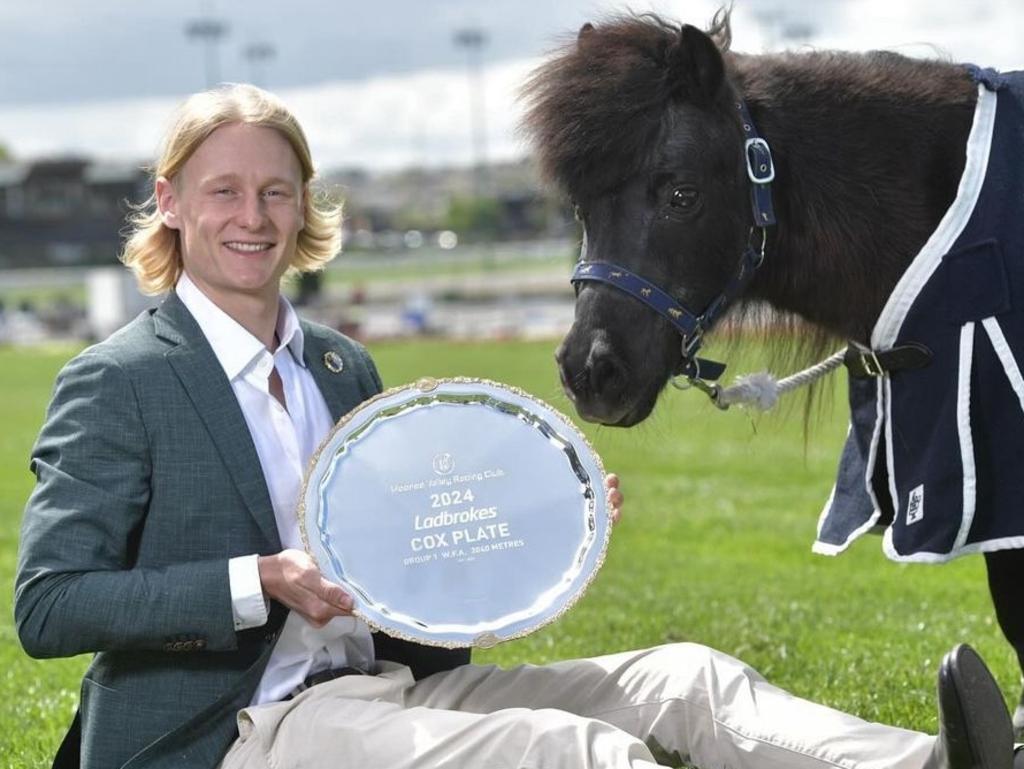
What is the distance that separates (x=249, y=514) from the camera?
120 inches

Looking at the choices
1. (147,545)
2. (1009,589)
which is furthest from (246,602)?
(1009,589)

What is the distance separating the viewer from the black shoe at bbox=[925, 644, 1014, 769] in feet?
8.69

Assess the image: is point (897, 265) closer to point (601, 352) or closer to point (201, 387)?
point (601, 352)

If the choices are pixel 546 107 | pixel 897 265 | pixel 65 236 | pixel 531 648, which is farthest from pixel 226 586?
pixel 65 236

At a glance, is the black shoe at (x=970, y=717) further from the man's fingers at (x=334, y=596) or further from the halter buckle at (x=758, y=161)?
the halter buckle at (x=758, y=161)

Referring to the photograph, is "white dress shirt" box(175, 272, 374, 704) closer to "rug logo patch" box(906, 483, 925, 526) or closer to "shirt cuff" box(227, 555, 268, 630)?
"shirt cuff" box(227, 555, 268, 630)

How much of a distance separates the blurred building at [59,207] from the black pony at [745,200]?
84.0 meters

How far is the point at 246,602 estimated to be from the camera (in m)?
2.89

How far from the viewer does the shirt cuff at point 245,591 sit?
9.46 feet

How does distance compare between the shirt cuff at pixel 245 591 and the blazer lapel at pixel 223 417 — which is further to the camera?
the blazer lapel at pixel 223 417

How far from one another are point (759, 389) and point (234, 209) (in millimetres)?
1559

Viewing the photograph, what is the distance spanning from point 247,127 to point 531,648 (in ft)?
9.55

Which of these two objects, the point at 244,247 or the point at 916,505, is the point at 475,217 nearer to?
the point at 916,505

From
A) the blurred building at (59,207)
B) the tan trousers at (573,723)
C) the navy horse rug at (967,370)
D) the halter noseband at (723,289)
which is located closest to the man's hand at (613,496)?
the tan trousers at (573,723)
